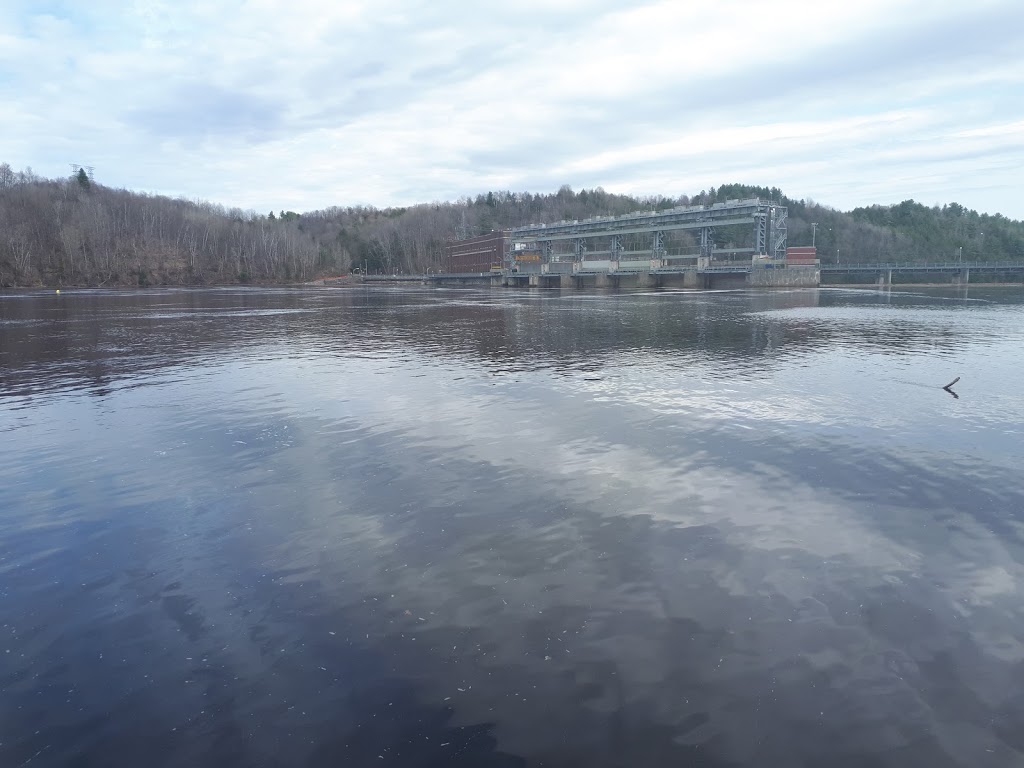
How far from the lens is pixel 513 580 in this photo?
926cm

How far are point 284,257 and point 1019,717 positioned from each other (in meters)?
196

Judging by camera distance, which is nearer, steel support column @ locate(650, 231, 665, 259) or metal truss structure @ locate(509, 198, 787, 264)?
metal truss structure @ locate(509, 198, 787, 264)


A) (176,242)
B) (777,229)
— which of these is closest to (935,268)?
(777,229)

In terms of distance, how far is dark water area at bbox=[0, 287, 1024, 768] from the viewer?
255 inches

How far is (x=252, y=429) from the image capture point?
57.1 ft

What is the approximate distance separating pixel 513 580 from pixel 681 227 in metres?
123

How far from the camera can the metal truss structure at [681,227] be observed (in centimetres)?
11519

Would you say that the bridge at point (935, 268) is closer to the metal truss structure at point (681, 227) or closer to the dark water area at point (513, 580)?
the metal truss structure at point (681, 227)

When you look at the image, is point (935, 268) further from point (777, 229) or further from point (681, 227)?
point (681, 227)

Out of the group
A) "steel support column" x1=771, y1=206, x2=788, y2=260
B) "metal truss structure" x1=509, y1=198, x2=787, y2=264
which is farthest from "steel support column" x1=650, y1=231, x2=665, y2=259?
"steel support column" x1=771, y1=206, x2=788, y2=260

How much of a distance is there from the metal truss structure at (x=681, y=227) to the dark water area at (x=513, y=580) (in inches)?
4007

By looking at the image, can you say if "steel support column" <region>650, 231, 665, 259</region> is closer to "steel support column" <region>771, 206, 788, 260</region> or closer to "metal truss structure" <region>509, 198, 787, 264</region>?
"metal truss structure" <region>509, 198, 787, 264</region>

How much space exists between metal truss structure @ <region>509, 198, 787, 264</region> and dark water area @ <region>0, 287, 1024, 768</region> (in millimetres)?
101768

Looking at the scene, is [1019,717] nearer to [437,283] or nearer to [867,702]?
[867,702]
